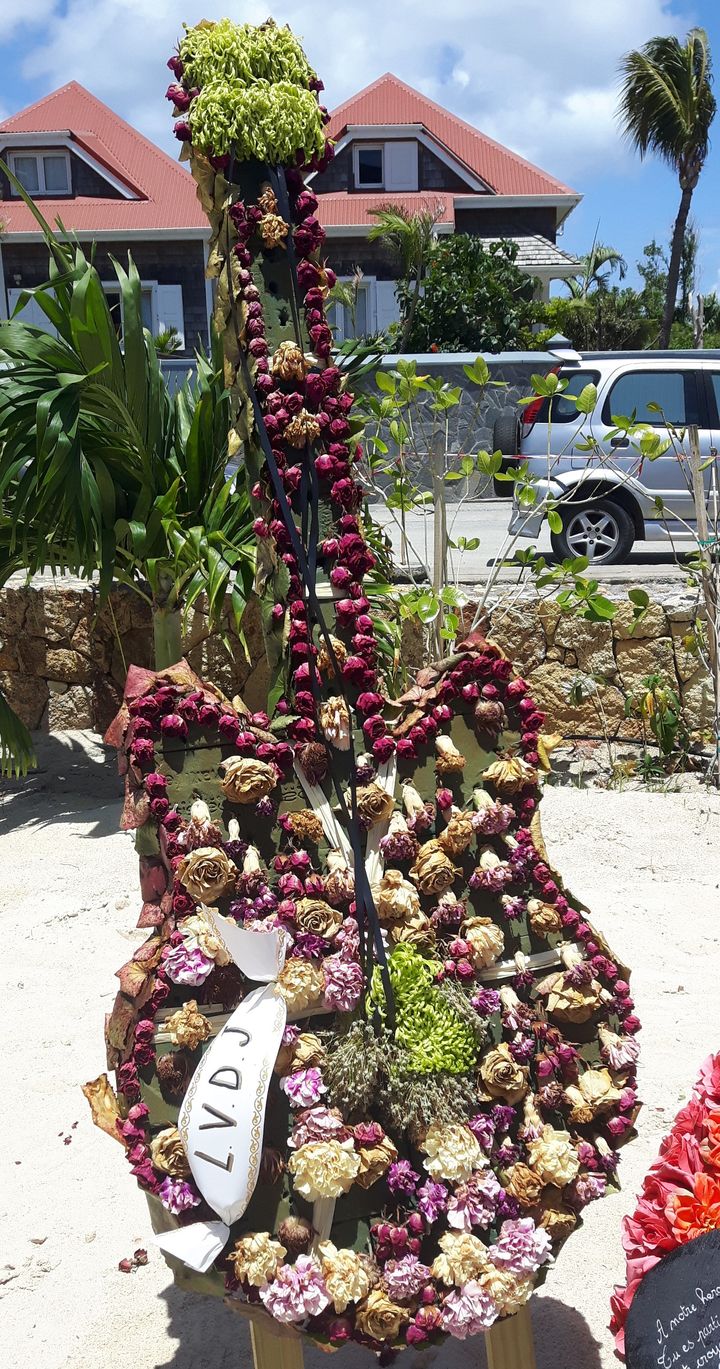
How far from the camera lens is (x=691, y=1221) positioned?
146 cm

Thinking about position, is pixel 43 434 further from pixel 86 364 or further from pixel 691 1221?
pixel 691 1221

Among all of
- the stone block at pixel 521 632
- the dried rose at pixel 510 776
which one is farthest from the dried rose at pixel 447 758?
the stone block at pixel 521 632

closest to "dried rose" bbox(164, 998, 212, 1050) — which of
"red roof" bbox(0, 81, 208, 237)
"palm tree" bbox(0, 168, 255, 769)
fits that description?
"palm tree" bbox(0, 168, 255, 769)

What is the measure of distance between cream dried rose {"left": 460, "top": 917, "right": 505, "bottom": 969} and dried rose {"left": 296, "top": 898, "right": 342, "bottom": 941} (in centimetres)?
20

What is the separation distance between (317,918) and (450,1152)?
14.5 inches

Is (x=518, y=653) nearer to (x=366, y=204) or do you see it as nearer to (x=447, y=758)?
(x=447, y=758)

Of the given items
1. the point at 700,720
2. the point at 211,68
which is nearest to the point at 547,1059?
the point at 211,68

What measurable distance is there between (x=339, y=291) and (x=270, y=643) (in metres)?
10.2

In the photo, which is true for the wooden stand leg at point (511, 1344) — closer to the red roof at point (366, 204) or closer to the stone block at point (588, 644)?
the stone block at point (588, 644)

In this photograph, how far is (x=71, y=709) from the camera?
244 inches

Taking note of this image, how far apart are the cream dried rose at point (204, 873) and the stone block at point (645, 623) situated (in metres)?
4.47

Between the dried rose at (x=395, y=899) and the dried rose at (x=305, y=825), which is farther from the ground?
the dried rose at (x=305, y=825)

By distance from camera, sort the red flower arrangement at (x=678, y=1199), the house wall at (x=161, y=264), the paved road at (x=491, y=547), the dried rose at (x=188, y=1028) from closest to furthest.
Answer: the red flower arrangement at (x=678, y=1199) < the dried rose at (x=188, y=1028) < the paved road at (x=491, y=547) < the house wall at (x=161, y=264)

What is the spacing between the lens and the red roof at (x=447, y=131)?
2150cm
